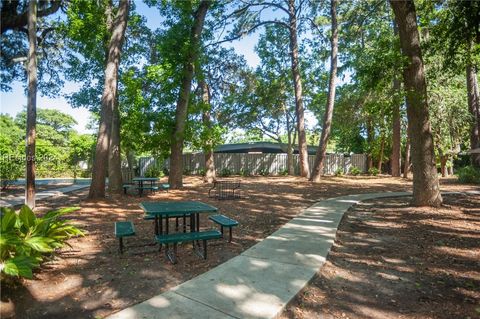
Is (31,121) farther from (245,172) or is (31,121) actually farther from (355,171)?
(355,171)

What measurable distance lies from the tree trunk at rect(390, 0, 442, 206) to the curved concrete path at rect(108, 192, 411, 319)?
4.56 meters

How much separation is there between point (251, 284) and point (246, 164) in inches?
957

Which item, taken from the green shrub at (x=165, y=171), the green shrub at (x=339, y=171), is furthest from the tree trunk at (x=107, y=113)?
the green shrub at (x=339, y=171)

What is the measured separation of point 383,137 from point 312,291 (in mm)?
26284

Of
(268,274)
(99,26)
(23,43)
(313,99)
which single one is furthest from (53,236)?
(313,99)

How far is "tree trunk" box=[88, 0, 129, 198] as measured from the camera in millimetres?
11539

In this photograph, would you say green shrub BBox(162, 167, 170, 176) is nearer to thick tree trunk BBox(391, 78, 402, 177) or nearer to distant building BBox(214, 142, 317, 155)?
distant building BBox(214, 142, 317, 155)

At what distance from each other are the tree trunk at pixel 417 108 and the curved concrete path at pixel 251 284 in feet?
15.0

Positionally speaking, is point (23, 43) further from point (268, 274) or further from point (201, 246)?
point (268, 274)

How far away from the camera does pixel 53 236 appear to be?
4.70 m

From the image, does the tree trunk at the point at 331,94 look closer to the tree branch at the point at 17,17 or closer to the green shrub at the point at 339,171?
the green shrub at the point at 339,171

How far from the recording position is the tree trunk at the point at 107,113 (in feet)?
37.9

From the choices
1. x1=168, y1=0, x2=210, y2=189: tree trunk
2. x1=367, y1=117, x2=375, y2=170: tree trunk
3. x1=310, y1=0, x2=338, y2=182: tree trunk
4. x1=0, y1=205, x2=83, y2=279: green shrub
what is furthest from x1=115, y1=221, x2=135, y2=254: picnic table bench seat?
x1=367, y1=117, x2=375, y2=170: tree trunk

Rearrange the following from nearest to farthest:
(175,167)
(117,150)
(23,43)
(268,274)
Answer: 1. (268,274)
2. (117,150)
3. (175,167)
4. (23,43)
